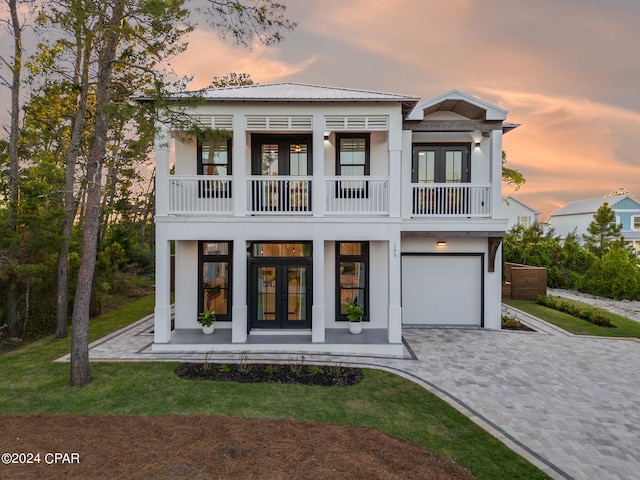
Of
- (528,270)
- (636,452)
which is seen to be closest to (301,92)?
(636,452)

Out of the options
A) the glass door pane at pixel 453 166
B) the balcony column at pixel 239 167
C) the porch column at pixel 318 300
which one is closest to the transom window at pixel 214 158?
the balcony column at pixel 239 167

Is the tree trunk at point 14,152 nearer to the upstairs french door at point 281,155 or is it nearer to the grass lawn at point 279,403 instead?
the grass lawn at point 279,403

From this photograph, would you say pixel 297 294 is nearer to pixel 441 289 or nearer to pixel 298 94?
pixel 441 289

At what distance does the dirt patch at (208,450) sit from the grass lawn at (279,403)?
0.28 m

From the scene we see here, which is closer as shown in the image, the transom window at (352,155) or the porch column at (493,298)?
the transom window at (352,155)

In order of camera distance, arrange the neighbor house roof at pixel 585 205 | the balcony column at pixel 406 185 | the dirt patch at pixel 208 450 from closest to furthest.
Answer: the dirt patch at pixel 208 450, the balcony column at pixel 406 185, the neighbor house roof at pixel 585 205

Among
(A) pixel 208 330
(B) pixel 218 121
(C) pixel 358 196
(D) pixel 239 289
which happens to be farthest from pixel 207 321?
(C) pixel 358 196

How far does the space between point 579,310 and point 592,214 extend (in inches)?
1309

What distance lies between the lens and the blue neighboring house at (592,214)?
113ft

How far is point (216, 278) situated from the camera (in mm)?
9828

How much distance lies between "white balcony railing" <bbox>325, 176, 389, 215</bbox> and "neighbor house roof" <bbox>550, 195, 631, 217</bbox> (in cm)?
3906

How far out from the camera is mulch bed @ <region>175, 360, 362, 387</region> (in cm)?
651

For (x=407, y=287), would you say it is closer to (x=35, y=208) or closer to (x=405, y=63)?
(x=405, y=63)

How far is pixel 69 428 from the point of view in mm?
4648
